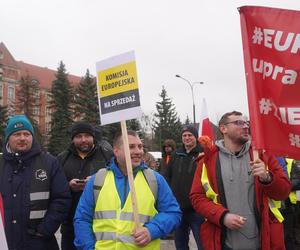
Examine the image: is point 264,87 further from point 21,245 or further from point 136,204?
point 21,245

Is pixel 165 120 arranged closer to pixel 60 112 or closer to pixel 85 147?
pixel 60 112

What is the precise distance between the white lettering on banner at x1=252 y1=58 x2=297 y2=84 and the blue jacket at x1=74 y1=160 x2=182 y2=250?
1.28m

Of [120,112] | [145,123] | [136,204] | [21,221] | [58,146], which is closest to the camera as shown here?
[136,204]

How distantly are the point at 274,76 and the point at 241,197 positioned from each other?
110 centimetres

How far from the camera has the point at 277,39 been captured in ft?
12.0

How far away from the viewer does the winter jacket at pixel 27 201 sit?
162 inches

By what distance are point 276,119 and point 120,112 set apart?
1338mm

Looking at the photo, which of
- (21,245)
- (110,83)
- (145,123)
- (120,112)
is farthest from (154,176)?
(145,123)

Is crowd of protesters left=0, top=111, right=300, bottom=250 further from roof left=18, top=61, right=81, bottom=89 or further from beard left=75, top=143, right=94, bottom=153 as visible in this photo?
roof left=18, top=61, right=81, bottom=89

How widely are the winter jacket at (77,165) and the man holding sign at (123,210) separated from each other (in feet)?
4.01

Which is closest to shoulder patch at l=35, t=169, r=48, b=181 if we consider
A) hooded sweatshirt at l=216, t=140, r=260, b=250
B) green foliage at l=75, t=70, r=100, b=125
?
hooded sweatshirt at l=216, t=140, r=260, b=250

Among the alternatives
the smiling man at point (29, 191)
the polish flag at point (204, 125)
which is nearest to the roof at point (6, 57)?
the polish flag at point (204, 125)

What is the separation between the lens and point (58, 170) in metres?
4.42

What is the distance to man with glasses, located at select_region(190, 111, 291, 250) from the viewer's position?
12.1ft
